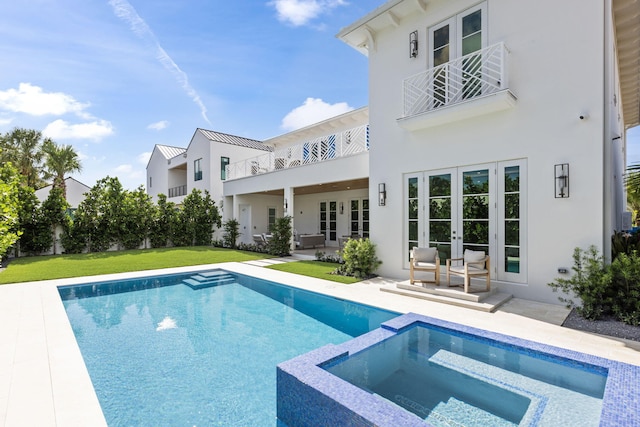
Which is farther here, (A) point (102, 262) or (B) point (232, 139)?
(B) point (232, 139)

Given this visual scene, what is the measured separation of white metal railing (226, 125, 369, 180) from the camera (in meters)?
12.2

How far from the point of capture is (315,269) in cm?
1124

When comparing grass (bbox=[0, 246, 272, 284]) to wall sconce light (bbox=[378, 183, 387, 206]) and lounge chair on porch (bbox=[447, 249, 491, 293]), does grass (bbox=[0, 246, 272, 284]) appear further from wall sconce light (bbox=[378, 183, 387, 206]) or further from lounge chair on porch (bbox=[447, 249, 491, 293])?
lounge chair on porch (bbox=[447, 249, 491, 293])

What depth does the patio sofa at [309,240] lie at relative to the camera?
17500 millimetres

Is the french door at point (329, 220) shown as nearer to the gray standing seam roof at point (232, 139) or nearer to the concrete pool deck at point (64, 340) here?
the gray standing seam roof at point (232, 139)

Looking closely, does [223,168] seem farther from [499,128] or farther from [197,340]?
[499,128]

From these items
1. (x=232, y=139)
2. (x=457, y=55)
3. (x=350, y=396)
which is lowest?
(x=350, y=396)

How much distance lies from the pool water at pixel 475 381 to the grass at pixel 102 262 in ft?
33.3

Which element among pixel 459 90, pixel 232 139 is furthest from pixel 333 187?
pixel 232 139

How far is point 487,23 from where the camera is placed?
7.73m

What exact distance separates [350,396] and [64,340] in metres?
4.85

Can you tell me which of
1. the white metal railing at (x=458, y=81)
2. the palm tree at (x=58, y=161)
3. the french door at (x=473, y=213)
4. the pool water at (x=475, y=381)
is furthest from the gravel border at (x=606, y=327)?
the palm tree at (x=58, y=161)

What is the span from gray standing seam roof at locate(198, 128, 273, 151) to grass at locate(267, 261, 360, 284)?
1274cm

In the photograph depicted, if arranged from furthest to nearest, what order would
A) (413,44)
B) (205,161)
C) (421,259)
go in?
(205,161), (413,44), (421,259)
